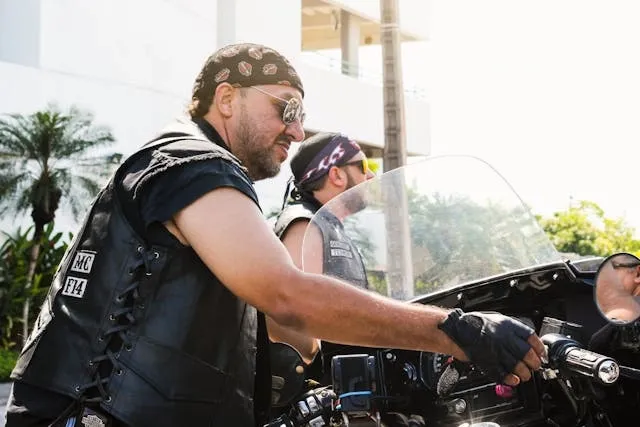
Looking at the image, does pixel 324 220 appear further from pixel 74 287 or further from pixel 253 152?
pixel 74 287

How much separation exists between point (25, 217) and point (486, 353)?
2071 cm

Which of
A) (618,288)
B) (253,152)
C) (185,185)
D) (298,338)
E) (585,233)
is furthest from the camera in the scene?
(585,233)

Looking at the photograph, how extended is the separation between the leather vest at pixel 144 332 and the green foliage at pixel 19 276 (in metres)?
17.8

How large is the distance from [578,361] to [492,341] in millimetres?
291

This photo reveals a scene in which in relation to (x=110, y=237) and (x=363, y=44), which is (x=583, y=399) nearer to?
(x=110, y=237)

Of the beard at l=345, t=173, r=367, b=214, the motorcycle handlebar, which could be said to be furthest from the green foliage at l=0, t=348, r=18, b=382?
the motorcycle handlebar

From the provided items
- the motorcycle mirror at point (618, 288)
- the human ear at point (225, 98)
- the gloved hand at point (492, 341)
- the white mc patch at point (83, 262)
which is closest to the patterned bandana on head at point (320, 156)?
the human ear at point (225, 98)

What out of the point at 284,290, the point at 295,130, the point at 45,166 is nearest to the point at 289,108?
the point at 295,130

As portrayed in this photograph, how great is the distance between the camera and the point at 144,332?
256cm

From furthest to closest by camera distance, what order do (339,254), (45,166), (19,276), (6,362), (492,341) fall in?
(19,276) → (45,166) → (6,362) → (339,254) → (492,341)

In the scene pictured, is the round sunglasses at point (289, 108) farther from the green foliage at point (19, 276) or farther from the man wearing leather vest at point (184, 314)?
the green foliage at point (19, 276)

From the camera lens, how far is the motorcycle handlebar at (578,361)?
8.22ft

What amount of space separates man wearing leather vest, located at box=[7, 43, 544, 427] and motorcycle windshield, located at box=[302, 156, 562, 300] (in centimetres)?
58

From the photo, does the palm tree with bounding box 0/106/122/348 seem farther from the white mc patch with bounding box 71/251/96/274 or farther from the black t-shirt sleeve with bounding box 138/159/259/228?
the black t-shirt sleeve with bounding box 138/159/259/228
